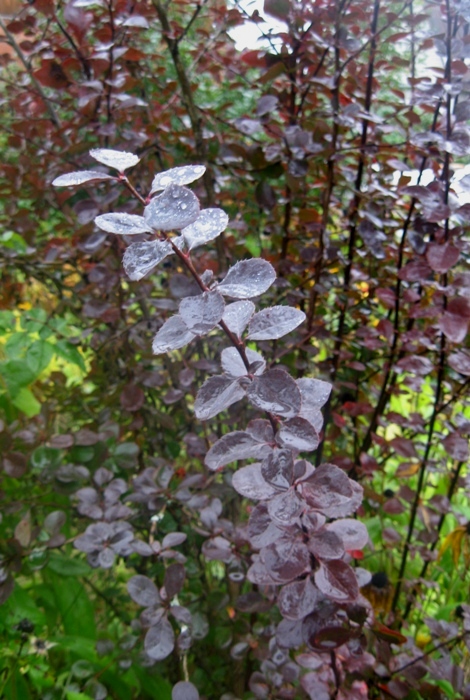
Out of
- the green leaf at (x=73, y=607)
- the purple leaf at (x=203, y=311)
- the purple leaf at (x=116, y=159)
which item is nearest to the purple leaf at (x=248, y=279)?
the purple leaf at (x=203, y=311)

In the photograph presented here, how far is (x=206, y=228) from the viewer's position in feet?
1.51

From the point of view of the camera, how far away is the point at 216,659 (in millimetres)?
1181

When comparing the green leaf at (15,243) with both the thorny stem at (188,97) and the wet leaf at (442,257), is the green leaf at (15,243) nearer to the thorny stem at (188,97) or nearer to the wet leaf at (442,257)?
the thorny stem at (188,97)

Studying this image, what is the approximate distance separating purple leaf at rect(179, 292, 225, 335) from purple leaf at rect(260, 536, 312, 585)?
286 mm

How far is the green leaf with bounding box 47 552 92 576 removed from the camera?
114 centimetres

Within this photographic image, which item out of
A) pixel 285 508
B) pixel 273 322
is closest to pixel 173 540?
pixel 285 508

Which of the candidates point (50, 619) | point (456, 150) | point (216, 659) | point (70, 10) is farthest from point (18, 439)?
point (456, 150)

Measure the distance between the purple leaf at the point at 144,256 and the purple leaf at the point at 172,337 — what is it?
0.19 feet

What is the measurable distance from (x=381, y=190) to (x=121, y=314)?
0.58 meters

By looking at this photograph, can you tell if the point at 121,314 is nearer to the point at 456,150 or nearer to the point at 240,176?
the point at 240,176

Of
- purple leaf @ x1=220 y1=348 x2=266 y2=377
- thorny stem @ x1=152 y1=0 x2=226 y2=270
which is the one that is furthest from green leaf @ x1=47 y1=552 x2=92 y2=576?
purple leaf @ x1=220 y1=348 x2=266 y2=377

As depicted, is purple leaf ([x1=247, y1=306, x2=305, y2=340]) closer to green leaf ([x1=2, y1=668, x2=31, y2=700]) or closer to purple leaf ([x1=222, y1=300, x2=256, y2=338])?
purple leaf ([x1=222, y1=300, x2=256, y2=338])

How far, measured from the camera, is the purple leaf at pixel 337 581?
0.57m

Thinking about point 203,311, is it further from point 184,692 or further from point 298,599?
point 184,692
